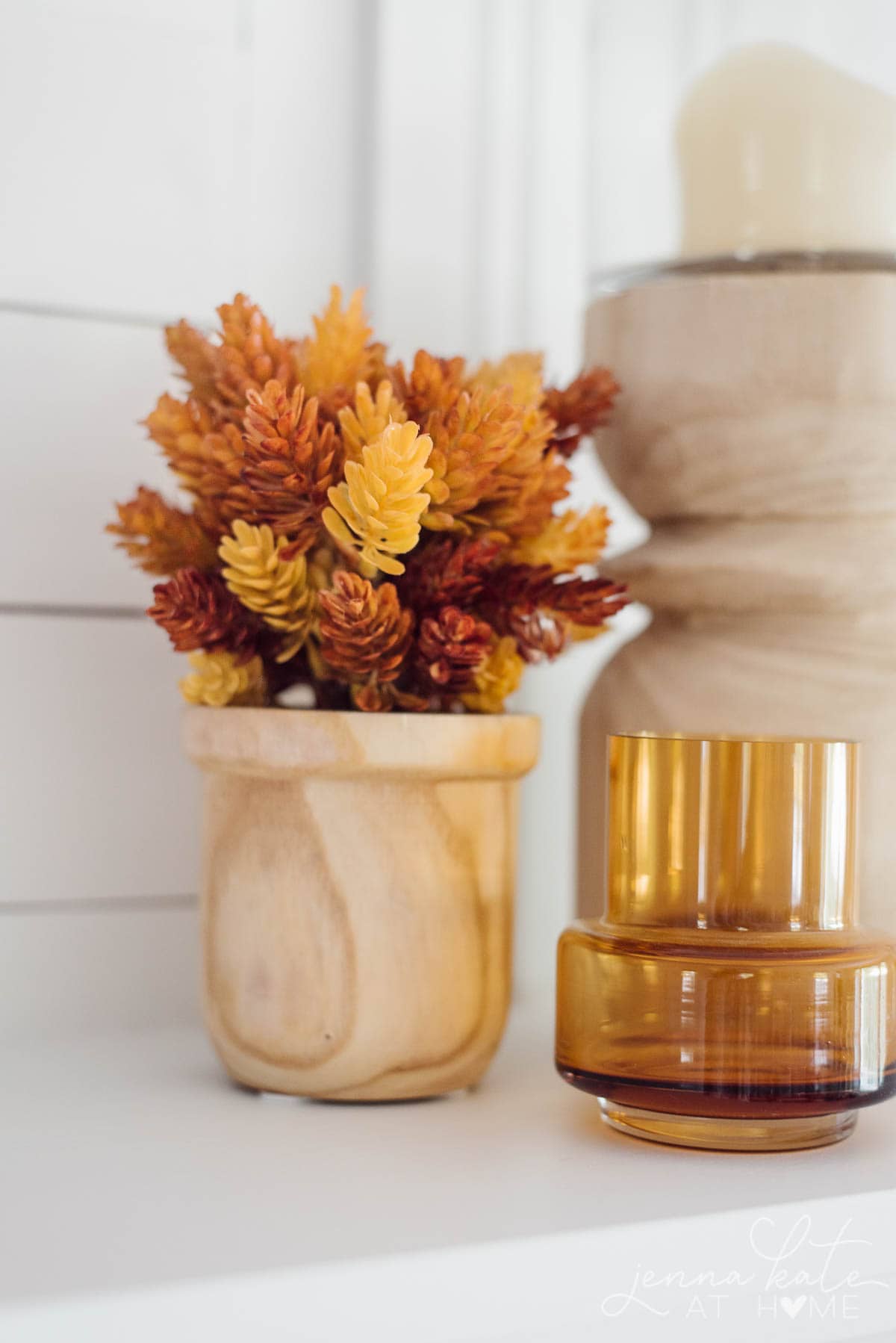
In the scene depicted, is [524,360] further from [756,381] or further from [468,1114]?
[468,1114]

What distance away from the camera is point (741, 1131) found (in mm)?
384

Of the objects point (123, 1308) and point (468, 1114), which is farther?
point (468, 1114)

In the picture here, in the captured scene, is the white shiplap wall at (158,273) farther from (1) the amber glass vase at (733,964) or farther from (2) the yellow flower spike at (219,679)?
(1) the amber glass vase at (733,964)

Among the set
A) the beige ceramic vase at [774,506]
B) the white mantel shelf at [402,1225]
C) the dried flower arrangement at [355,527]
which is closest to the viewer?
the white mantel shelf at [402,1225]

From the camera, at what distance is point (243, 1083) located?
45 centimetres

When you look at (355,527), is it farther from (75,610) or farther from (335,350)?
(75,610)

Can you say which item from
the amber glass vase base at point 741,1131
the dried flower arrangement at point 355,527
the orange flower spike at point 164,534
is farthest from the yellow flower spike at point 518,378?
the amber glass vase base at point 741,1131

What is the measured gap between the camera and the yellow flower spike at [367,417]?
0.40m

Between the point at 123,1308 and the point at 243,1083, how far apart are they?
179 millimetres

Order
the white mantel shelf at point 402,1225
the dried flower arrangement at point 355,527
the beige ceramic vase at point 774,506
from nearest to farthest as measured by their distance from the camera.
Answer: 1. the white mantel shelf at point 402,1225
2. the dried flower arrangement at point 355,527
3. the beige ceramic vase at point 774,506

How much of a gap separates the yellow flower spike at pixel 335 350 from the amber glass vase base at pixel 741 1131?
0.24 metres

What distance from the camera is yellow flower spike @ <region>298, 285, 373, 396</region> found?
44cm

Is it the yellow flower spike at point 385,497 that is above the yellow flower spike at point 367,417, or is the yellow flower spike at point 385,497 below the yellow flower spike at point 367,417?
below

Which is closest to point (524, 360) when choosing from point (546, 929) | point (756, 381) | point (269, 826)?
point (756, 381)
